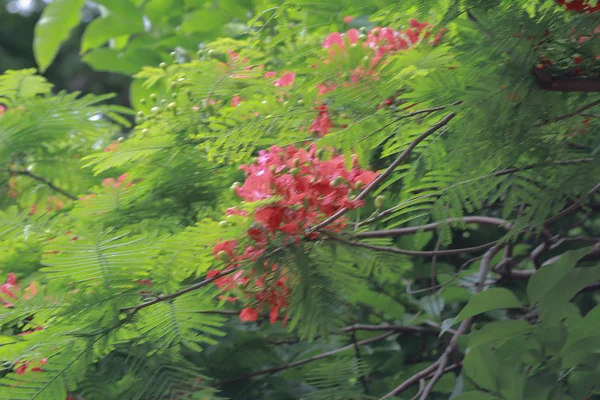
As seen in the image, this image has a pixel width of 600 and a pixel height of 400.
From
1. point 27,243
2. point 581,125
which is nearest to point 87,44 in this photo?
point 27,243

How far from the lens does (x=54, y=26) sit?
1.86m

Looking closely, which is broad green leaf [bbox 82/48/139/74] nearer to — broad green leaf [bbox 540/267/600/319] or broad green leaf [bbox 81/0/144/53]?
broad green leaf [bbox 81/0/144/53]

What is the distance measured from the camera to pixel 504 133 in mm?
917

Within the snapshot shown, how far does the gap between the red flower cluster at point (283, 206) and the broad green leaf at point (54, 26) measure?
3.39ft

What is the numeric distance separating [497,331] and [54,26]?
1.37 metres

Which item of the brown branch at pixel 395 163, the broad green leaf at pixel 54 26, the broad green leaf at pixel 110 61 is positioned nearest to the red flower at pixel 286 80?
the brown branch at pixel 395 163

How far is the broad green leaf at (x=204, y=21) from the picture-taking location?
6.77 ft

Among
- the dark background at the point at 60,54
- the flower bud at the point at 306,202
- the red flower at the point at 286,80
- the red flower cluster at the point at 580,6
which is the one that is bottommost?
the dark background at the point at 60,54

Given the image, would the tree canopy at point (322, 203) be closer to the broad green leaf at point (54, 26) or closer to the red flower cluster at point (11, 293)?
the red flower cluster at point (11, 293)

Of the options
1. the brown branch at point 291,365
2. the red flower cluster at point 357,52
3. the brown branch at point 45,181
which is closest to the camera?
the red flower cluster at point 357,52

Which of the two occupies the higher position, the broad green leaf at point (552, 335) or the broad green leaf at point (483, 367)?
the broad green leaf at point (552, 335)

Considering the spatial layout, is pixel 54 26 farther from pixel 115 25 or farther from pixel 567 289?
pixel 567 289

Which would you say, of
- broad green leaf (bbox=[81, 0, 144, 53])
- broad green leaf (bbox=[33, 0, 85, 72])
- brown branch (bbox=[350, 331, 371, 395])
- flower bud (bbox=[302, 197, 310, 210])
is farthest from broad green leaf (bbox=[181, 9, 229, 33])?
flower bud (bbox=[302, 197, 310, 210])

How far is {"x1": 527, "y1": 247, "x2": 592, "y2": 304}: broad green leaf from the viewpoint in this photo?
42.2 inches
